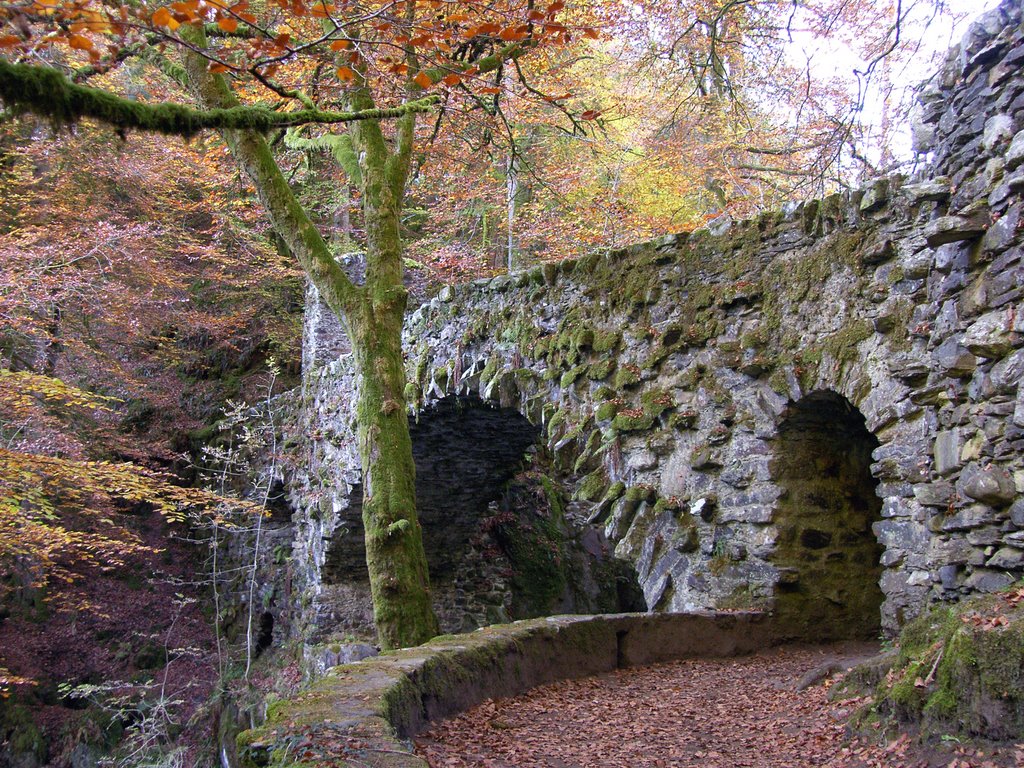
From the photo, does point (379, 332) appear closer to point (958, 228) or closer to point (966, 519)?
point (958, 228)

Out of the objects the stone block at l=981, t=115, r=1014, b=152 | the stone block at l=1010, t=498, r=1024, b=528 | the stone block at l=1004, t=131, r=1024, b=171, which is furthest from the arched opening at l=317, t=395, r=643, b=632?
the stone block at l=1004, t=131, r=1024, b=171

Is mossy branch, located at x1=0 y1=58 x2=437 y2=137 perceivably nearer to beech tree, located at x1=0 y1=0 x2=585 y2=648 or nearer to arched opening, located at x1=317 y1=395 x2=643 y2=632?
beech tree, located at x1=0 y1=0 x2=585 y2=648

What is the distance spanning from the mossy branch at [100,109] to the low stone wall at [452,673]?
1937 mm

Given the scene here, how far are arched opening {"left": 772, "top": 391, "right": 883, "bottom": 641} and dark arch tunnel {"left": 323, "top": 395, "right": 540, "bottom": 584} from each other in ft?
12.1

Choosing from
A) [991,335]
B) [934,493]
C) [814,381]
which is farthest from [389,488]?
[991,335]

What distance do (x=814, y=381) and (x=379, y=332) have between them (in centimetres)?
310

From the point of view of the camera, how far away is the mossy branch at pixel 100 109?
2207 mm

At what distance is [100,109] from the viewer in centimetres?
241

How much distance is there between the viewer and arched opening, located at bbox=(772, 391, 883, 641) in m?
5.78

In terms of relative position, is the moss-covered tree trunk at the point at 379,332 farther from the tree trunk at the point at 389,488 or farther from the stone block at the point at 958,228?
the stone block at the point at 958,228

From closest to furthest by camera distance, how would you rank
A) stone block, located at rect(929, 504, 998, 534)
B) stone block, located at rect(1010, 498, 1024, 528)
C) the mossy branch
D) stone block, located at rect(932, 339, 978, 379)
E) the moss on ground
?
the mossy branch, the moss on ground, stone block, located at rect(1010, 498, 1024, 528), stone block, located at rect(929, 504, 998, 534), stone block, located at rect(932, 339, 978, 379)

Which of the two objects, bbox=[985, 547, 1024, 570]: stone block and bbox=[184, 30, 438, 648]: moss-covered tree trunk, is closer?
bbox=[985, 547, 1024, 570]: stone block

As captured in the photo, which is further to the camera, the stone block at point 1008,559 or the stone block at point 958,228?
the stone block at point 958,228

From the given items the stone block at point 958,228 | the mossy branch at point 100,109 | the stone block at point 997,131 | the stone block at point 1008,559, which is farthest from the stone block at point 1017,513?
the mossy branch at point 100,109
